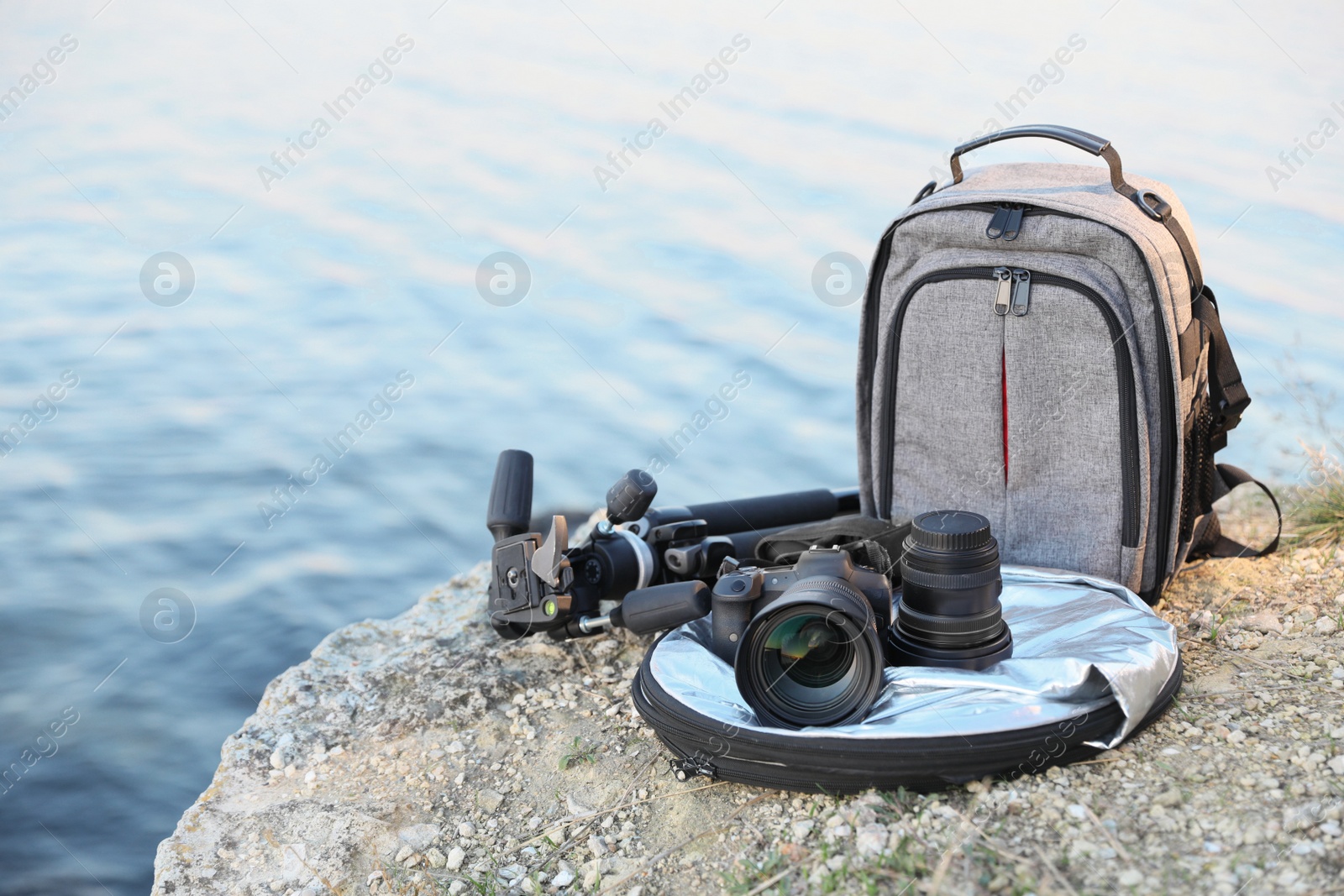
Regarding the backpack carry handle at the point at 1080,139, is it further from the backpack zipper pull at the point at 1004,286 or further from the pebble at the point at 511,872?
the pebble at the point at 511,872

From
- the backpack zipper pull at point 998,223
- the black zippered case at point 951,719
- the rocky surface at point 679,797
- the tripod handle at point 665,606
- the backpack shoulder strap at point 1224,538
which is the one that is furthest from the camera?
the backpack shoulder strap at point 1224,538

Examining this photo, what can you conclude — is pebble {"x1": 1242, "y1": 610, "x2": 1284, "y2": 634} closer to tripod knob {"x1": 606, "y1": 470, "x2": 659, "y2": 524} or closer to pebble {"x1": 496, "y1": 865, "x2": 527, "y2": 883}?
tripod knob {"x1": 606, "y1": 470, "x2": 659, "y2": 524}

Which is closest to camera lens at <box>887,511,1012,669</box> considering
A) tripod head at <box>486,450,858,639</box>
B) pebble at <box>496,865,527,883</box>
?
tripod head at <box>486,450,858,639</box>

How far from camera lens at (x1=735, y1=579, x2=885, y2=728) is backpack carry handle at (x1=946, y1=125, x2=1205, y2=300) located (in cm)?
126

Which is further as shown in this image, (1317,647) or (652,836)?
(1317,647)

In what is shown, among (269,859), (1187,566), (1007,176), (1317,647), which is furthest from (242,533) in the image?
(1317,647)

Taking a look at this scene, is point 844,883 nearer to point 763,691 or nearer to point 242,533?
point 763,691

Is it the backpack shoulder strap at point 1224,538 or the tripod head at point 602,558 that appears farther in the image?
the backpack shoulder strap at point 1224,538

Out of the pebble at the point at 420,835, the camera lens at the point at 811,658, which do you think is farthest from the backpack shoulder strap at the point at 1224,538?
the pebble at the point at 420,835

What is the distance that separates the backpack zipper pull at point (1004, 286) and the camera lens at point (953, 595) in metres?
0.68

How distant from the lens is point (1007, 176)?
2838 mm

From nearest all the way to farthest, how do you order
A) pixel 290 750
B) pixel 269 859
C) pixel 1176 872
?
pixel 1176 872, pixel 269 859, pixel 290 750

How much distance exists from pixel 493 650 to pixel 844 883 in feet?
4.60

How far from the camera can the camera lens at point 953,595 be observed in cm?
210
